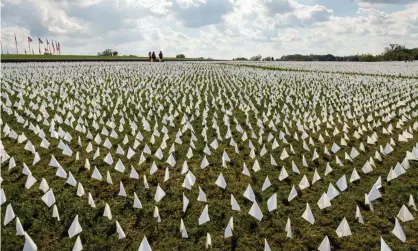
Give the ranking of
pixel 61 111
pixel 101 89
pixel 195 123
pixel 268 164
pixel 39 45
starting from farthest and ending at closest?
pixel 39 45 < pixel 101 89 < pixel 61 111 < pixel 195 123 < pixel 268 164

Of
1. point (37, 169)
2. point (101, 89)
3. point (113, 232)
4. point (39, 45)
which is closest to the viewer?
point (113, 232)

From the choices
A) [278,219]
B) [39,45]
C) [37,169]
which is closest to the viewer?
[278,219]

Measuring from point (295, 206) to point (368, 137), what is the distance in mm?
4319

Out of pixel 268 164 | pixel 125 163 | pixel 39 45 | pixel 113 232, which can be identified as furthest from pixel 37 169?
pixel 39 45

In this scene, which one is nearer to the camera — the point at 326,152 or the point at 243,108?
the point at 326,152

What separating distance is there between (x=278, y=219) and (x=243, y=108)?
761cm

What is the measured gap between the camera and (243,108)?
41.3 ft

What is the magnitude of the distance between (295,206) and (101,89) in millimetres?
13247

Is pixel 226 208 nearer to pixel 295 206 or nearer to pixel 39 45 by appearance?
pixel 295 206

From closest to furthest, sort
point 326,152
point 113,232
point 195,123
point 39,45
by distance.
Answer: point 113,232, point 326,152, point 195,123, point 39,45

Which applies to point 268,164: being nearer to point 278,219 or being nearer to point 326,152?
point 326,152

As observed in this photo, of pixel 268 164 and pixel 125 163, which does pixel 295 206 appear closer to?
pixel 268 164

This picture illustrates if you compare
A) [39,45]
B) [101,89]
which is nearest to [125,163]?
[101,89]

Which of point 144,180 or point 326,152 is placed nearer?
point 144,180
